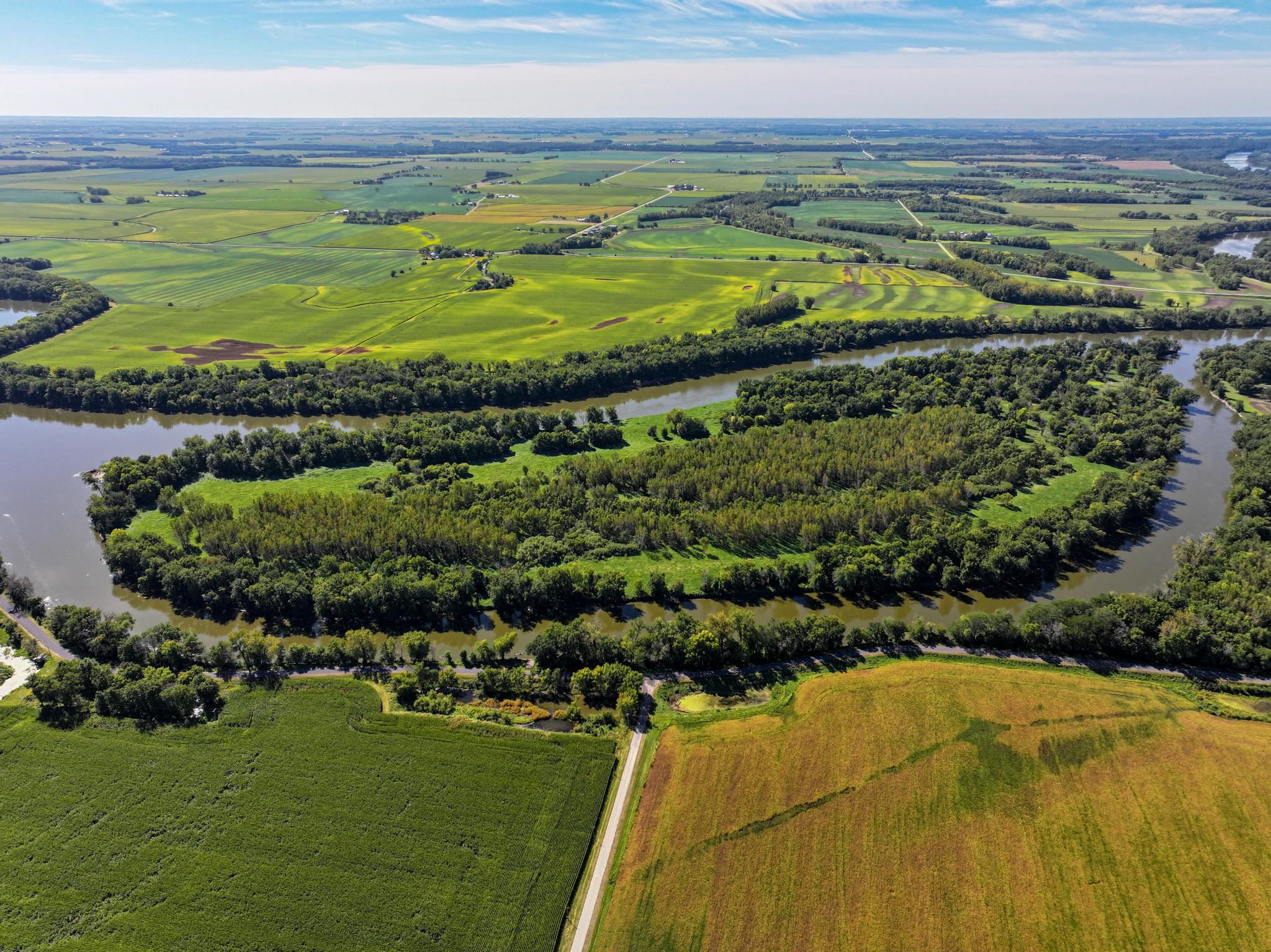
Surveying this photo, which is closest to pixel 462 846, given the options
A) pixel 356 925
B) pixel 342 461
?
pixel 356 925

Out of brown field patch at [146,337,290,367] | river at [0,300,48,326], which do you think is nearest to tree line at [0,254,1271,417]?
brown field patch at [146,337,290,367]

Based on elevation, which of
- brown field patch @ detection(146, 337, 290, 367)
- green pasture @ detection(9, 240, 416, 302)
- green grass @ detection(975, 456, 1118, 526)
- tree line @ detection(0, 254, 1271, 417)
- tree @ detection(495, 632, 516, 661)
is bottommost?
tree @ detection(495, 632, 516, 661)

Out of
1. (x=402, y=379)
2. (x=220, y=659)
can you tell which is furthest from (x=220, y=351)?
(x=220, y=659)

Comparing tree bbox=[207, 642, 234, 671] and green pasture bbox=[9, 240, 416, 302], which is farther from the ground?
green pasture bbox=[9, 240, 416, 302]

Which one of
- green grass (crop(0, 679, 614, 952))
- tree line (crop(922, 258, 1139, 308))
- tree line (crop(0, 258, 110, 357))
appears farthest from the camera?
tree line (crop(922, 258, 1139, 308))

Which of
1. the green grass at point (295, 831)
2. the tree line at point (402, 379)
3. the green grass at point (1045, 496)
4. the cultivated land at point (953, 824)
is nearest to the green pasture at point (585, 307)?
the tree line at point (402, 379)

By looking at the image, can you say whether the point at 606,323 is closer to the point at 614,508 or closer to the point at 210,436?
the point at 210,436

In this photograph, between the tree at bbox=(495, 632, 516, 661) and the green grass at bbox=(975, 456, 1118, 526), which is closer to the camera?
the tree at bbox=(495, 632, 516, 661)

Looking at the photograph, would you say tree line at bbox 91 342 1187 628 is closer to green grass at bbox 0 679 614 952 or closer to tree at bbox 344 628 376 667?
tree at bbox 344 628 376 667
